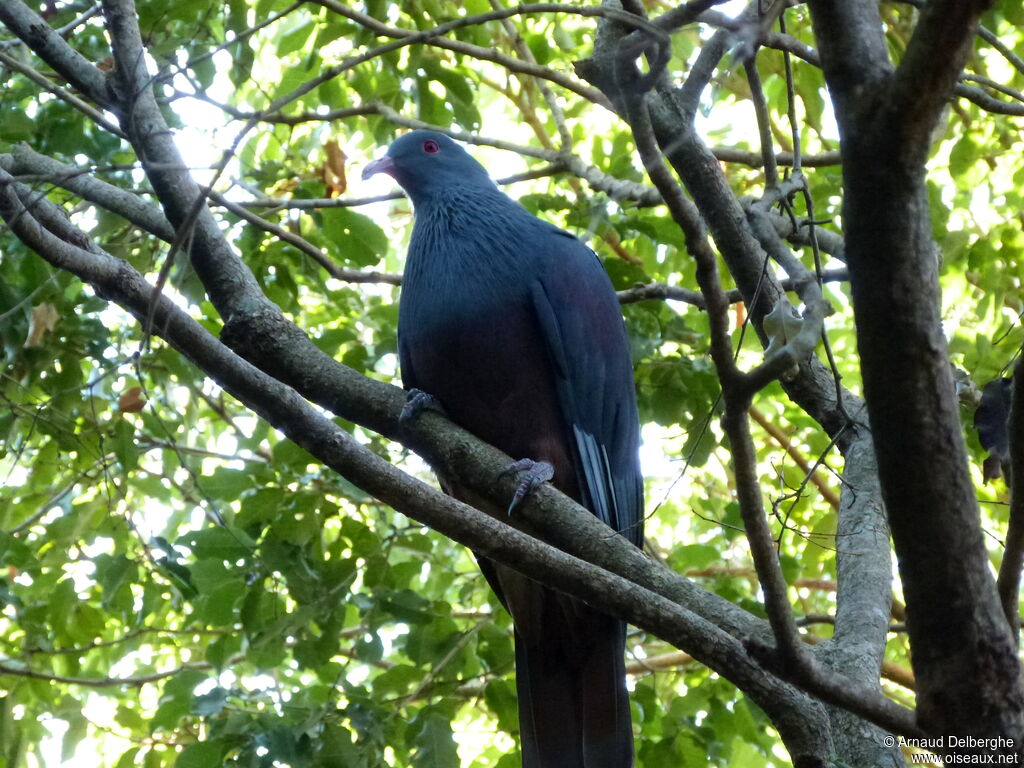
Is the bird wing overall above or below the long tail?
above

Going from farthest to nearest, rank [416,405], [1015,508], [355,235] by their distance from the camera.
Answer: [355,235] < [416,405] < [1015,508]

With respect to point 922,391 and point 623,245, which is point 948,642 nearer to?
point 922,391

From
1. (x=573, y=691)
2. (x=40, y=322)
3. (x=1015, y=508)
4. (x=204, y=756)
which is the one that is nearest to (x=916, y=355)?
(x=1015, y=508)

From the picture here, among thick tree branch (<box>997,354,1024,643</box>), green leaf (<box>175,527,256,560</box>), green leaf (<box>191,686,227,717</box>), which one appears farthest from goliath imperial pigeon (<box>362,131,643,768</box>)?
thick tree branch (<box>997,354,1024,643</box>)

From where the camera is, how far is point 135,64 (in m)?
2.73

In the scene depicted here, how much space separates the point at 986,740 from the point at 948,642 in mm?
169

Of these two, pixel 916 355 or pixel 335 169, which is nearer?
pixel 916 355

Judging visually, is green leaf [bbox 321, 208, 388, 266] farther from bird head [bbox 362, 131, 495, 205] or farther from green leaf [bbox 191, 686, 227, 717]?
green leaf [bbox 191, 686, 227, 717]

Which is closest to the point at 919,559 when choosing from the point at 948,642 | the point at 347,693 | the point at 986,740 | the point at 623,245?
the point at 948,642

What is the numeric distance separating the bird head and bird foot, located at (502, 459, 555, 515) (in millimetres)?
1431

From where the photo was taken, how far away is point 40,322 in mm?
4109

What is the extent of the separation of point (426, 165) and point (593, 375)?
1.24m

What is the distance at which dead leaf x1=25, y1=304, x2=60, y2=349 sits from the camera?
404 centimetres

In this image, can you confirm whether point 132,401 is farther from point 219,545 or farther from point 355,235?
point 355,235
